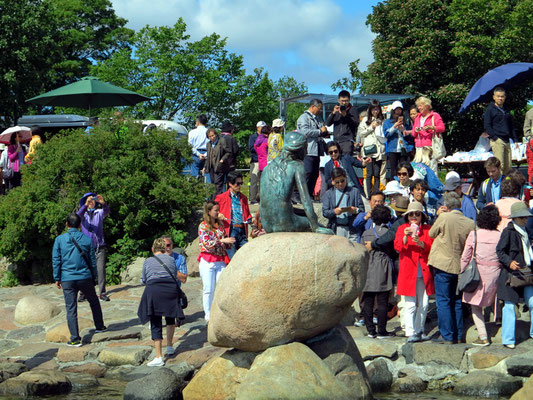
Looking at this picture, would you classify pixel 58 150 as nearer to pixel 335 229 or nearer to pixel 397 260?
pixel 335 229

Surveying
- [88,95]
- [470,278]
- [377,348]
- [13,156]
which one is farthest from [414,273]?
[13,156]

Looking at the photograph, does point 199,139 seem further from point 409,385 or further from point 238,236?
point 409,385

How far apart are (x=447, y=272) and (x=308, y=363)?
9.25ft

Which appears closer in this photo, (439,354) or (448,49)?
(439,354)

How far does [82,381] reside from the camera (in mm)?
9641

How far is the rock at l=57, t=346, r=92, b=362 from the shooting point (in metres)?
10.6

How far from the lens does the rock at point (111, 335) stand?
36.2ft

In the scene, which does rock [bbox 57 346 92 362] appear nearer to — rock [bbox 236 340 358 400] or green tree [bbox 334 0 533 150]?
rock [bbox 236 340 358 400]

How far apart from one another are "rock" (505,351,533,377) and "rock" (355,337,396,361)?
145 cm

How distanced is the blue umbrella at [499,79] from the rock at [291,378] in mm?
8416

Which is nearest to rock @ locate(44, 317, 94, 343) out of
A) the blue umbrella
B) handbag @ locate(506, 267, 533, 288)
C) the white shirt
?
the white shirt

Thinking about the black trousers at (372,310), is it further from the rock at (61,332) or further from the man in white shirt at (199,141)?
the man in white shirt at (199,141)

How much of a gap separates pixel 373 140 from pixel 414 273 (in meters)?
4.77

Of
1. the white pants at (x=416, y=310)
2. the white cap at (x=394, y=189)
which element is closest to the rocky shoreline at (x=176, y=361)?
the white pants at (x=416, y=310)
